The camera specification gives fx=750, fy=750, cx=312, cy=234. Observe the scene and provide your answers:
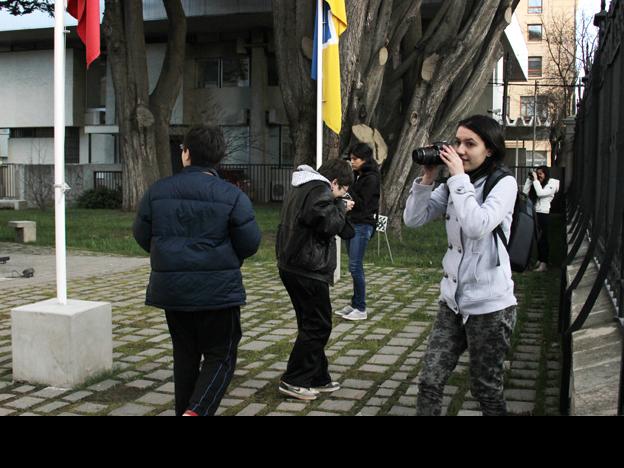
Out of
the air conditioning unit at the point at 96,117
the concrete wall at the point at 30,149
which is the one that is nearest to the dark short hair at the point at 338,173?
the air conditioning unit at the point at 96,117

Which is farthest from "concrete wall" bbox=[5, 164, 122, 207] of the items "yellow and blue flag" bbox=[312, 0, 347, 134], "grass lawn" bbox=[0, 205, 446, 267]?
"yellow and blue flag" bbox=[312, 0, 347, 134]

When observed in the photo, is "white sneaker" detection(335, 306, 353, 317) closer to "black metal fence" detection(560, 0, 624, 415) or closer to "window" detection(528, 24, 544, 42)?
"black metal fence" detection(560, 0, 624, 415)

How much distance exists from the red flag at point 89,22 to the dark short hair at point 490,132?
3.70 metres

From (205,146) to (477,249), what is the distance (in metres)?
1.60

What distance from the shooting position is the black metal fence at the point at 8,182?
1259 inches

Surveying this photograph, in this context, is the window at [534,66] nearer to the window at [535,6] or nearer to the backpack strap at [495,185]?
the window at [535,6]

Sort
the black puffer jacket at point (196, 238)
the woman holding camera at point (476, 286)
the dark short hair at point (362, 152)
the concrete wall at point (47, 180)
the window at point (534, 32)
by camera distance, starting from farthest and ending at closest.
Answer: the window at point (534, 32)
the concrete wall at point (47, 180)
the dark short hair at point (362, 152)
the black puffer jacket at point (196, 238)
the woman holding camera at point (476, 286)

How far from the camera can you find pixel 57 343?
18.4 feet

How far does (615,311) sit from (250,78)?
3183cm

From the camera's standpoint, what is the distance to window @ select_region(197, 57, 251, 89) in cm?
3591

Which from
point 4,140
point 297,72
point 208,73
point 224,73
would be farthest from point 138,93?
point 4,140

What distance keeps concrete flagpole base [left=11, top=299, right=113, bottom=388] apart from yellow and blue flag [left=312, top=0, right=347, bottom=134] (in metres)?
5.83
